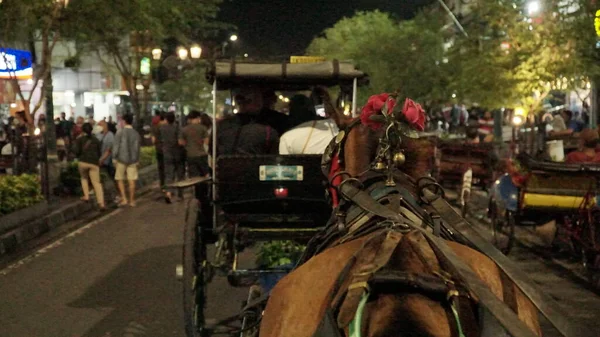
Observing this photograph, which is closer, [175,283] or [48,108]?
[175,283]

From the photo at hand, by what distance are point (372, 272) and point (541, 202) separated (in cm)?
833

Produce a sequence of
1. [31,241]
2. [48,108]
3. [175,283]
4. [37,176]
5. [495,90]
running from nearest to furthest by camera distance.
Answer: [175,283]
[31,241]
[37,176]
[495,90]
[48,108]

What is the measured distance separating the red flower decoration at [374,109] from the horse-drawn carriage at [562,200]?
5.83 metres

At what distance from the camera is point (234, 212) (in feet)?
26.1


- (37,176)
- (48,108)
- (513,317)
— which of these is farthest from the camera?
(48,108)

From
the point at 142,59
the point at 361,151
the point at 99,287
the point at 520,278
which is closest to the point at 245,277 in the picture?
the point at 361,151

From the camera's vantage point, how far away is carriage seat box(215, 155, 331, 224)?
7586mm

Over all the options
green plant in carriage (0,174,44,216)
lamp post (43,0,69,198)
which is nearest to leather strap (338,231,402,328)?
green plant in carriage (0,174,44,216)

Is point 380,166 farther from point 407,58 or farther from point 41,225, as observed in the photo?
point 407,58

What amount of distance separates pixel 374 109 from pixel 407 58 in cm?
3657

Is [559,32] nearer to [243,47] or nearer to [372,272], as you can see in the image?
[372,272]

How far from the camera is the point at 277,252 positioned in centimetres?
809

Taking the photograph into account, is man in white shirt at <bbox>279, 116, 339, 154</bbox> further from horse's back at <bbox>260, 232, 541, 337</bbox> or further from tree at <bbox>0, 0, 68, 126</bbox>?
tree at <bbox>0, 0, 68, 126</bbox>

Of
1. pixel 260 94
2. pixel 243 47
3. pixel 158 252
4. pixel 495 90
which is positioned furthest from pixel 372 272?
pixel 243 47
